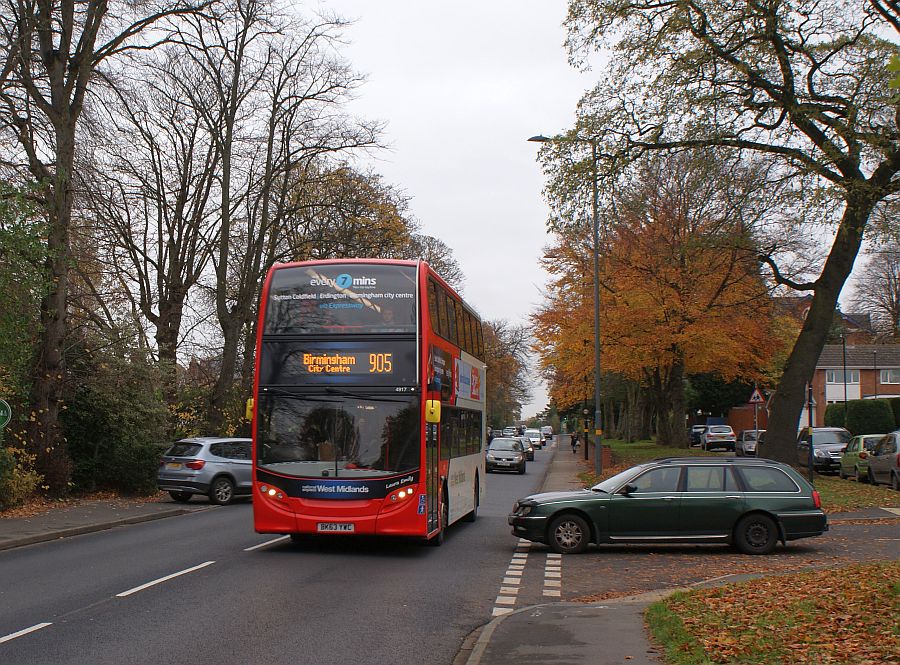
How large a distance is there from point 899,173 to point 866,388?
56790 millimetres

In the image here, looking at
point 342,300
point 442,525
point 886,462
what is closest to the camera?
point 342,300

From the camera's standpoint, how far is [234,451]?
24422 millimetres

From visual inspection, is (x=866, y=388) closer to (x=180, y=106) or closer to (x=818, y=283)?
(x=818, y=283)

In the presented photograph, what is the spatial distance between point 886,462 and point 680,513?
51.2 ft

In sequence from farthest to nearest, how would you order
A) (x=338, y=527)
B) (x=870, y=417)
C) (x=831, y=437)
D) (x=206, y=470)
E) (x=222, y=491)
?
(x=870, y=417)
(x=831, y=437)
(x=222, y=491)
(x=206, y=470)
(x=338, y=527)

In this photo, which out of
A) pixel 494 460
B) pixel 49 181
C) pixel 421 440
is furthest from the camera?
pixel 494 460

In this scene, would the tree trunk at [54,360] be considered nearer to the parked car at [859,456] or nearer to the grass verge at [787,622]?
the grass verge at [787,622]

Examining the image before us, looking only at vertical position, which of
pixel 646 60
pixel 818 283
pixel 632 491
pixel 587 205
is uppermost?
pixel 646 60

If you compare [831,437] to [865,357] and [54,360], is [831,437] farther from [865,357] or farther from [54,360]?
[865,357]

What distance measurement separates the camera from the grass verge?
653 cm

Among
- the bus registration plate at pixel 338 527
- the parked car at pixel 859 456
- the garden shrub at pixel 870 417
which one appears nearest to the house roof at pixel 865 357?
the garden shrub at pixel 870 417

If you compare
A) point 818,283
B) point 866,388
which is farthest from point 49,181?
point 866,388

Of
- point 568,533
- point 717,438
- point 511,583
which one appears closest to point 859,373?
point 717,438

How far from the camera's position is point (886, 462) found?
26.9 m
